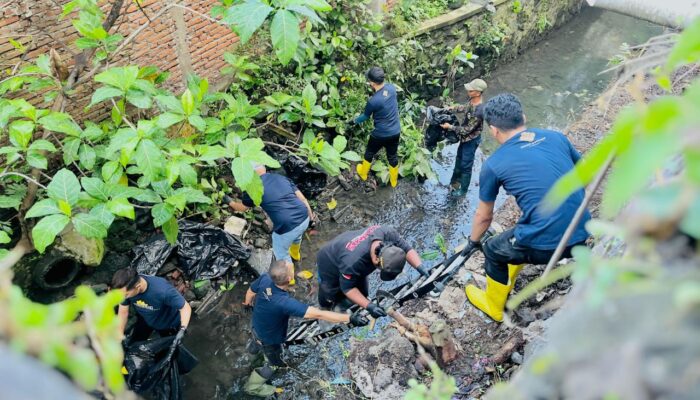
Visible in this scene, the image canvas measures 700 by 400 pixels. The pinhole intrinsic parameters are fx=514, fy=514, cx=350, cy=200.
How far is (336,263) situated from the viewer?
3912 millimetres

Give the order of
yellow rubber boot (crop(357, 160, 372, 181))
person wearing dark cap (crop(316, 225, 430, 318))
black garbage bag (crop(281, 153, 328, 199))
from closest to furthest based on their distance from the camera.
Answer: person wearing dark cap (crop(316, 225, 430, 318)), black garbage bag (crop(281, 153, 328, 199)), yellow rubber boot (crop(357, 160, 372, 181))

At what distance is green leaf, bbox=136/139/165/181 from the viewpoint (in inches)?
141

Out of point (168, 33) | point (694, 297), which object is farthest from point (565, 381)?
point (168, 33)

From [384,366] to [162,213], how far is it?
2.00 metres

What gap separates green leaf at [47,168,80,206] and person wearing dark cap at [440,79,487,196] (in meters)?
3.84

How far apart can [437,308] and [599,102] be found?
2865mm

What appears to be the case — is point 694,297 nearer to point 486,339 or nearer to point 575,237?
point 575,237

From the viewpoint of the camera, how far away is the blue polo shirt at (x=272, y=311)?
12.1 feet

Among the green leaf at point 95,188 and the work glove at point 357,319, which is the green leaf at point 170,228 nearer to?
the green leaf at point 95,188

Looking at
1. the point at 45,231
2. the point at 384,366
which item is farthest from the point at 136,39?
the point at 384,366

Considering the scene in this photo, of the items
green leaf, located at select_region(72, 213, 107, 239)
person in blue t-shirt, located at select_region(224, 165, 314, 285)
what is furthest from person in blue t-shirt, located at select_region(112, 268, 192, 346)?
person in blue t-shirt, located at select_region(224, 165, 314, 285)

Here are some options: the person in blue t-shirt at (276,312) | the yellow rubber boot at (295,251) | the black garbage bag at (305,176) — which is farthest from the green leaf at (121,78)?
the yellow rubber boot at (295,251)

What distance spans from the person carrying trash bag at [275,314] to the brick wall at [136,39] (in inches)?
95.3

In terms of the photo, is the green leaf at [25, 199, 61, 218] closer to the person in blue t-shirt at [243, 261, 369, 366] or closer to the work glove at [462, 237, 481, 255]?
the person in blue t-shirt at [243, 261, 369, 366]
